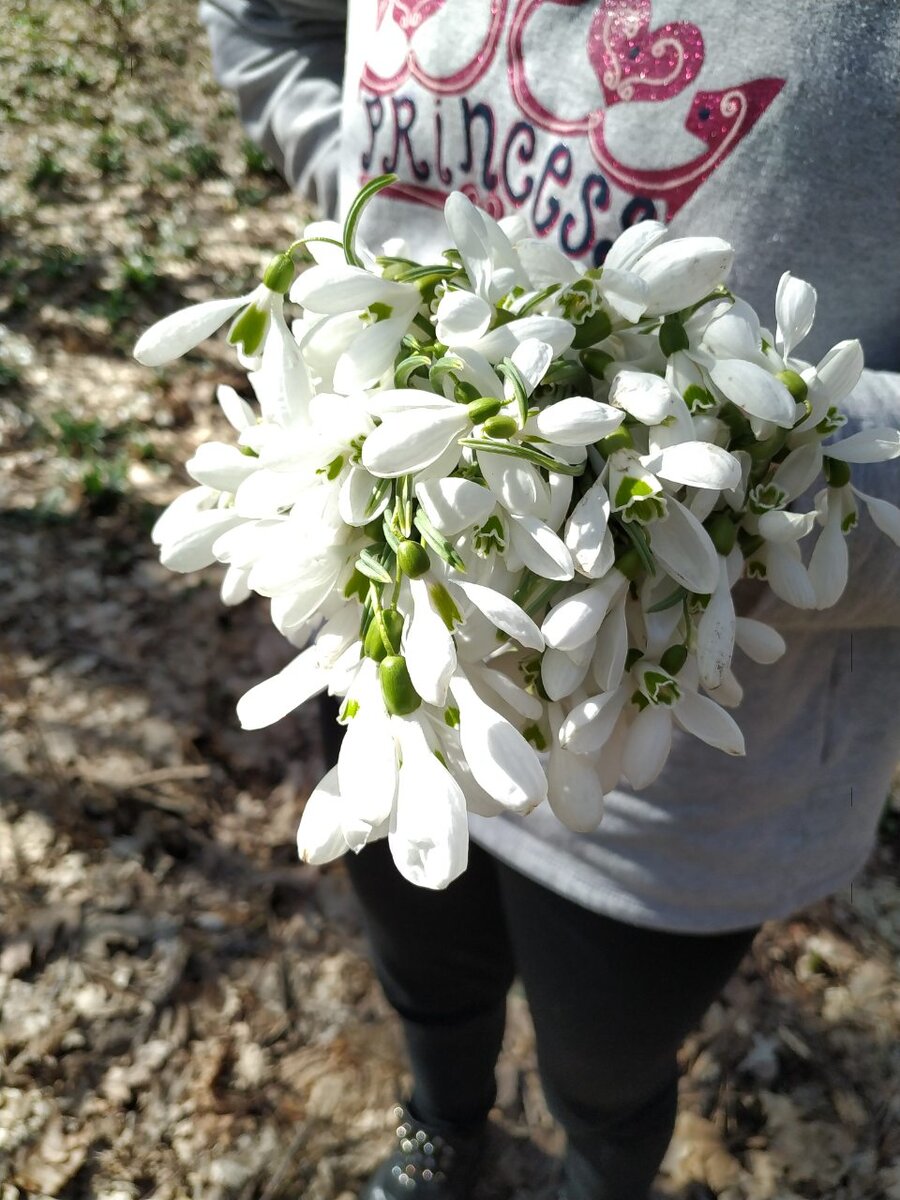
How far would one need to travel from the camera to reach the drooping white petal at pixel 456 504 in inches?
18.6

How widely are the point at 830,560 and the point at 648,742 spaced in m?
0.16

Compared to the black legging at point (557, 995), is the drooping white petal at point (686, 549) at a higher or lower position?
higher

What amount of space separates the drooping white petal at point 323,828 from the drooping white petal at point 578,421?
0.22 m

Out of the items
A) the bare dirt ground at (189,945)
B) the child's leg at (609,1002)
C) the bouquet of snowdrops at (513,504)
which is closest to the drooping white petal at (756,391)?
the bouquet of snowdrops at (513,504)

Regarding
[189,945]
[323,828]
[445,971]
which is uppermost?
[323,828]

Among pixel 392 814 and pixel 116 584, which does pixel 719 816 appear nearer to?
pixel 392 814

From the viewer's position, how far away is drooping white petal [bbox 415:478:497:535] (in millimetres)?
472

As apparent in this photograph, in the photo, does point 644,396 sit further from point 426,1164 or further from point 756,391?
point 426,1164

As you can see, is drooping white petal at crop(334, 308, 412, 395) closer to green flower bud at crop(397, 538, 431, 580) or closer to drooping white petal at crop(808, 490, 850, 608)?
green flower bud at crop(397, 538, 431, 580)

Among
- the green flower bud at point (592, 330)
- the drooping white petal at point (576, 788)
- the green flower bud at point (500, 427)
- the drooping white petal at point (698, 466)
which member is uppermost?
the green flower bud at point (592, 330)

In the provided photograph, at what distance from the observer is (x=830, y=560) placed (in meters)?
0.59

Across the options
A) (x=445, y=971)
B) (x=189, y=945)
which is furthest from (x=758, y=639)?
(x=189, y=945)

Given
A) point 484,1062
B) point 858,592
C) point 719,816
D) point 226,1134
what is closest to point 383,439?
point 858,592

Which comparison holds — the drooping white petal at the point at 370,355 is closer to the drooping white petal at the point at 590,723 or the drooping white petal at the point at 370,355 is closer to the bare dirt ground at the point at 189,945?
the drooping white petal at the point at 590,723
